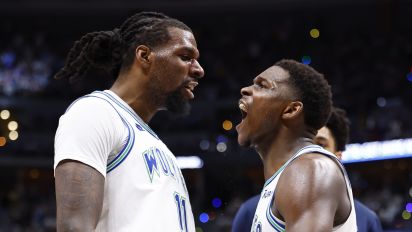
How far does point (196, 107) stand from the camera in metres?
18.3

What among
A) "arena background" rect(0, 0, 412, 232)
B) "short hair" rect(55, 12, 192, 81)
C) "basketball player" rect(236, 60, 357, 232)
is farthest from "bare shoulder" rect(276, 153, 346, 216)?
"arena background" rect(0, 0, 412, 232)

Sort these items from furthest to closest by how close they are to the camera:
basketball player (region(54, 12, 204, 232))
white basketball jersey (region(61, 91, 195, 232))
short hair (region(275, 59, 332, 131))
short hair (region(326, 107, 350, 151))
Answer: short hair (region(326, 107, 350, 151)) → short hair (region(275, 59, 332, 131)) → white basketball jersey (region(61, 91, 195, 232)) → basketball player (region(54, 12, 204, 232))

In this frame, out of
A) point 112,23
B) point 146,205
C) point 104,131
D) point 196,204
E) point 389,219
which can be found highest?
point 104,131

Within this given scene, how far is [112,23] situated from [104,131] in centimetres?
1905

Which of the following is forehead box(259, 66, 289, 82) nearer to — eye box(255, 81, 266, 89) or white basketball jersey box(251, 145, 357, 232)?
eye box(255, 81, 266, 89)

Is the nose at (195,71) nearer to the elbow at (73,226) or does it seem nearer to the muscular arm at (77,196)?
the muscular arm at (77,196)

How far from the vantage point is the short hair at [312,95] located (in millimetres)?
3096

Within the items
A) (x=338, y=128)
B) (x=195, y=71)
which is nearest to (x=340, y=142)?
(x=338, y=128)

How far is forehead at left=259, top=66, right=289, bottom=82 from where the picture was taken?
3189 millimetres

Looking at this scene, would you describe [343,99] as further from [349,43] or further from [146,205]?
[146,205]

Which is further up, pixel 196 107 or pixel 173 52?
pixel 173 52

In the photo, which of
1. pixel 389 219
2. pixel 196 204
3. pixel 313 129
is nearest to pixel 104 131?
pixel 313 129

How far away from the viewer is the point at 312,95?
310cm

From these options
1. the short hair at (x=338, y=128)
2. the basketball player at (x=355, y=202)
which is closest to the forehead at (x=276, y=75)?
the basketball player at (x=355, y=202)
